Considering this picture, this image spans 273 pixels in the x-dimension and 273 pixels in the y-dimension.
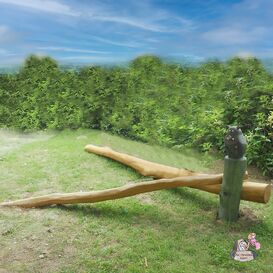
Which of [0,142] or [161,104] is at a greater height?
[161,104]

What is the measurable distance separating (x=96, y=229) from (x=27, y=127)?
6203 mm

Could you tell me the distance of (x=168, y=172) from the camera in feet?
19.2

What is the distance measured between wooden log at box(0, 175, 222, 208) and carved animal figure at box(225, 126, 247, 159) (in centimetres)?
34

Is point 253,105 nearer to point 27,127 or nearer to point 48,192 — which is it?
point 48,192

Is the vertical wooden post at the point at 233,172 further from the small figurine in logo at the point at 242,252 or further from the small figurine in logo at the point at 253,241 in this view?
the small figurine in logo at the point at 242,252

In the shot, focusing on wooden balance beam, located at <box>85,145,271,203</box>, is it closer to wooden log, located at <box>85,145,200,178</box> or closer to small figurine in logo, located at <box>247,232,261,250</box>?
wooden log, located at <box>85,145,200,178</box>

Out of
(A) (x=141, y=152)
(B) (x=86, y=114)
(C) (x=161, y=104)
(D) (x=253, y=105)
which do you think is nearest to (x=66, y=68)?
(B) (x=86, y=114)

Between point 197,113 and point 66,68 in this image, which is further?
point 66,68

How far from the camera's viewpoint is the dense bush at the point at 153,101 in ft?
24.1

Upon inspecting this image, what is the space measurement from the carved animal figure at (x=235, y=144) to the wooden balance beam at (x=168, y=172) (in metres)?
0.32

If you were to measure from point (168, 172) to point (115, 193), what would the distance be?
0.93m

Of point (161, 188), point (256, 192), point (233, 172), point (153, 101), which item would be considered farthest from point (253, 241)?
point (153, 101)

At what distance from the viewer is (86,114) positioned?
10.1 meters

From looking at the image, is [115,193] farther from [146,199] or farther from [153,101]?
[153,101]
